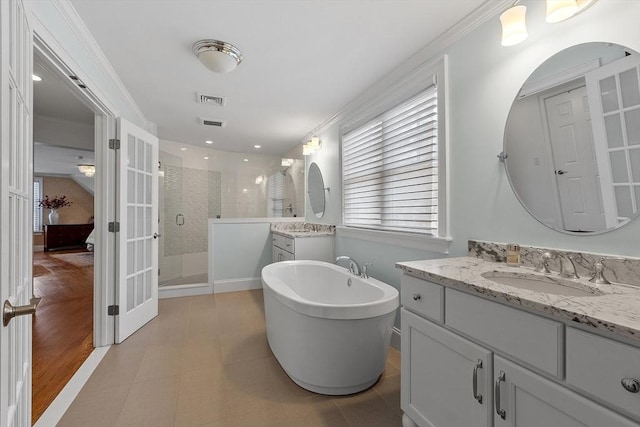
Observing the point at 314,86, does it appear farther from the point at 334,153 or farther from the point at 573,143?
the point at 573,143

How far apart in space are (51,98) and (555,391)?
14.6 feet

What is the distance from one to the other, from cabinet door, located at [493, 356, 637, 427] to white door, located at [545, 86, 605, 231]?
0.76m

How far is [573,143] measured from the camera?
4.12ft

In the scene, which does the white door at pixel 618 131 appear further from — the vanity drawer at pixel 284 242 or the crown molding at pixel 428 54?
the vanity drawer at pixel 284 242

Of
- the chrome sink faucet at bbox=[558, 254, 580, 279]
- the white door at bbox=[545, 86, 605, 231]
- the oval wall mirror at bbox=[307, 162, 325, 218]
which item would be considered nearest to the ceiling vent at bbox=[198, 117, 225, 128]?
the oval wall mirror at bbox=[307, 162, 325, 218]

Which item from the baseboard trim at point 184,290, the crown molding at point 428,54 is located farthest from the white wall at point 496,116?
the baseboard trim at point 184,290

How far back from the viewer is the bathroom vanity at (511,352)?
71 cm

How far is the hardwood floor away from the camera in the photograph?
6.20 ft

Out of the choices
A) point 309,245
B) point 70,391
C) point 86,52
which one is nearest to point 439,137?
point 309,245

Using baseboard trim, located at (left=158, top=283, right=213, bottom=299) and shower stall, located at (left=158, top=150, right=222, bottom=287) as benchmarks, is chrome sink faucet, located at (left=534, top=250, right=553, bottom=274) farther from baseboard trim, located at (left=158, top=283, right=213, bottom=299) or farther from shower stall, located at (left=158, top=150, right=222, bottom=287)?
shower stall, located at (left=158, top=150, right=222, bottom=287)

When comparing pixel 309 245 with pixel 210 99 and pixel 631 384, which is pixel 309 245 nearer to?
pixel 210 99

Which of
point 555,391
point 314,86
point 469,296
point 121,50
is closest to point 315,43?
point 314,86

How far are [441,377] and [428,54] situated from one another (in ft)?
6.72

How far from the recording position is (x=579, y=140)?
124 centimetres
